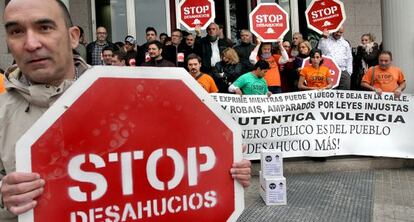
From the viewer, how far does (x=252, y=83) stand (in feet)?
24.7

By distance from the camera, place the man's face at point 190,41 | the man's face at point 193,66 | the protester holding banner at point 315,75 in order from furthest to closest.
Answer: the man's face at point 190,41 → the protester holding banner at point 315,75 → the man's face at point 193,66

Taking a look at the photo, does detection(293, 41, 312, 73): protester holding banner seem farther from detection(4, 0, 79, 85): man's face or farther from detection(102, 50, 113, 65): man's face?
detection(4, 0, 79, 85): man's face

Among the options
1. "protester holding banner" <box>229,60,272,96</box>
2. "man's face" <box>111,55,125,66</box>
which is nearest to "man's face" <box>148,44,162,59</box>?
"man's face" <box>111,55,125,66</box>

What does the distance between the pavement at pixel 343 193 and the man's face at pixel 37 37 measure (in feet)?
13.5

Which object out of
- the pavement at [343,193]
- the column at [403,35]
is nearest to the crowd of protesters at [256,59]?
the column at [403,35]

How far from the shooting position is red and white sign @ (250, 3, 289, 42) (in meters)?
8.06

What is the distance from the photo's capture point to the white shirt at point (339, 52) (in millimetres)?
8867

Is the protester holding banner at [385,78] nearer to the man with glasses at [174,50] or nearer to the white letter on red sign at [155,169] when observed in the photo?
the man with glasses at [174,50]

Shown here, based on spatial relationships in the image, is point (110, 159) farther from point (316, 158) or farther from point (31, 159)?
point (316, 158)

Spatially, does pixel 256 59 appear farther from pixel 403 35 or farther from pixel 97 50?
pixel 97 50

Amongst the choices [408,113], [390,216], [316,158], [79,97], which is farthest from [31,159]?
[408,113]

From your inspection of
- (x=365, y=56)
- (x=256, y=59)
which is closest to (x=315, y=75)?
(x=256, y=59)

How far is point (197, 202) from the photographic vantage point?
1.28 m

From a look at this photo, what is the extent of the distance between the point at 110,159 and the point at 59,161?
0.12m
